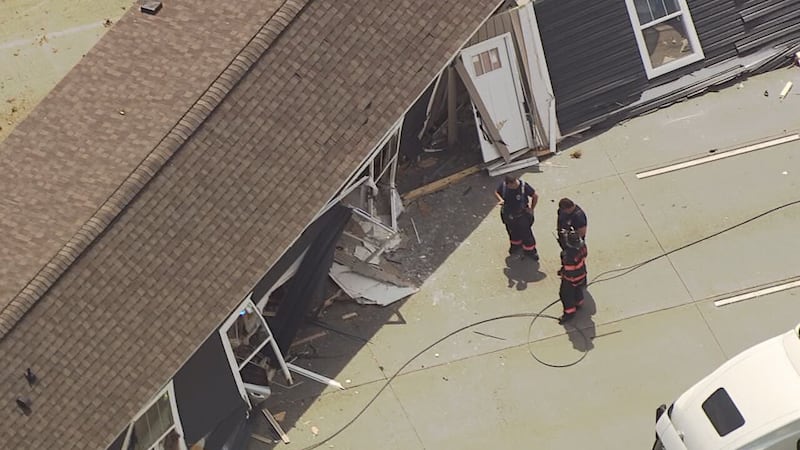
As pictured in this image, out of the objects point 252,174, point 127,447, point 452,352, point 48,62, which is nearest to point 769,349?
point 452,352

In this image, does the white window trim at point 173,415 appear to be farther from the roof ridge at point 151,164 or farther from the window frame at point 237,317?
the roof ridge at point 151,164

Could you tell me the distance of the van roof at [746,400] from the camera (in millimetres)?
10477

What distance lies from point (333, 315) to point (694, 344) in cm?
454

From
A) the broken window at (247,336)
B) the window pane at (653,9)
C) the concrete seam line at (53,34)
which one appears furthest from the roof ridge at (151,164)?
the concrete seam line at (53,34)

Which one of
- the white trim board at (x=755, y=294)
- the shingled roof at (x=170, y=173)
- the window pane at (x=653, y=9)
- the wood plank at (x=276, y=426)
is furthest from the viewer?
the window pane at (x=653, y=9)

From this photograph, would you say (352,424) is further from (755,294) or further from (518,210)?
(755,294)

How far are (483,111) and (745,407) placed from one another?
5.80m

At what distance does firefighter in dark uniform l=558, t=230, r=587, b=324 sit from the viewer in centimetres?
1269

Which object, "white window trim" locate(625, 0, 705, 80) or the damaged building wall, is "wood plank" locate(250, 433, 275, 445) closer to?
the damaged building wall

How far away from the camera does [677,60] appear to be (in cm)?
1564

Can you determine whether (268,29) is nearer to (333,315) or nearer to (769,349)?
(333,315)

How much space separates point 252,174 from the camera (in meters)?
12.3

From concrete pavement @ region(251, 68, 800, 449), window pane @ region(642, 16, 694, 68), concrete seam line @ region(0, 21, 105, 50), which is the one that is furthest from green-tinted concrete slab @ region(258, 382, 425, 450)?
concrete seam line @ region(0, 21, 105, 50)

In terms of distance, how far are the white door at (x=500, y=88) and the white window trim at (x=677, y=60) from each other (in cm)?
194
